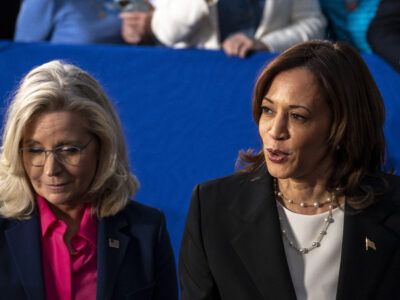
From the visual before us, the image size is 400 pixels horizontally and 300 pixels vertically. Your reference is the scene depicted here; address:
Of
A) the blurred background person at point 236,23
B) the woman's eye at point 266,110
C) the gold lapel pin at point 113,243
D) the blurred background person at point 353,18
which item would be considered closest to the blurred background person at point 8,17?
the blurred background person at point 236,23

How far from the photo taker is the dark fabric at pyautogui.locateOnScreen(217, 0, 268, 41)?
94.4 inches

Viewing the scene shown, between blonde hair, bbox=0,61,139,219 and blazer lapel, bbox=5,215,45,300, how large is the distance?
0.12 feet

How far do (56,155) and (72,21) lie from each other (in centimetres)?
121

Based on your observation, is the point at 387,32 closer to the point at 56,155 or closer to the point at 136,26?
the point at 136,26

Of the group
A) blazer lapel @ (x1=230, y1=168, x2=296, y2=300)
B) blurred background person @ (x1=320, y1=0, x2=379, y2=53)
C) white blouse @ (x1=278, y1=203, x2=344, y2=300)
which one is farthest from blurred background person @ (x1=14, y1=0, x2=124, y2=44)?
white blouse @ (x1=278, y1=203, x2=344, y2=300)

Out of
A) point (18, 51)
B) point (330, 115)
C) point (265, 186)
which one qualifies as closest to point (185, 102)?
point (18, 51)

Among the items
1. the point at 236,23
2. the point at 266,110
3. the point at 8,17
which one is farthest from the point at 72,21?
the point at 266,110

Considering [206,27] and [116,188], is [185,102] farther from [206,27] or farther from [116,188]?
[116,188]

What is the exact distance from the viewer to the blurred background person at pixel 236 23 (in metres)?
2.39

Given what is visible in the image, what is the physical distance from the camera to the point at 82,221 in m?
1.66

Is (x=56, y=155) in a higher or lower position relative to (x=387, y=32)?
lower

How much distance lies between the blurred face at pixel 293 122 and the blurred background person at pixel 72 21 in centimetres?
139

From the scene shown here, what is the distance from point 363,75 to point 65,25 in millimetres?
1594

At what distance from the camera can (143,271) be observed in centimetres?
167
